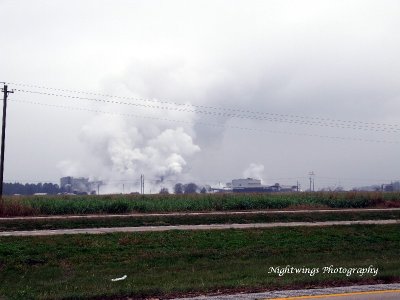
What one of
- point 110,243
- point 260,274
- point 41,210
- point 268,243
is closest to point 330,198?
point 41,210

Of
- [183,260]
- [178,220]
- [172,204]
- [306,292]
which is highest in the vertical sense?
[172,204]

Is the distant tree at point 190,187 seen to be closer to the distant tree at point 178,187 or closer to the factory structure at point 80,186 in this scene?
the distant tree at point 178,187

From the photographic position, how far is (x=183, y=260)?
17.5 m

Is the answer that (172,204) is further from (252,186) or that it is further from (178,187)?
(252,186)

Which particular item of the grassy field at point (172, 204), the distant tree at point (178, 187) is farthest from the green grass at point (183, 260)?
the distant tree at point (178, 187)

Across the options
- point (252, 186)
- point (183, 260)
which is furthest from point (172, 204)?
point (252, 186)

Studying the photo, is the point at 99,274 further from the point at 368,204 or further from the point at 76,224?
the point at 368,204

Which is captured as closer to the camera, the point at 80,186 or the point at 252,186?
the point at 80,186

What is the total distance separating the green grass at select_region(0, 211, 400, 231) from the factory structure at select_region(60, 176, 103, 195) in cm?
7559

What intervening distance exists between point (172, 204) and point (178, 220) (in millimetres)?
13614

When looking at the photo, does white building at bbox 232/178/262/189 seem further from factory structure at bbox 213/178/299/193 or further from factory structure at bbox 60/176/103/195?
factory structure at bbox 60/176/103/195

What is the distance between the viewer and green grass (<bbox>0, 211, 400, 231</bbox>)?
85.9ft

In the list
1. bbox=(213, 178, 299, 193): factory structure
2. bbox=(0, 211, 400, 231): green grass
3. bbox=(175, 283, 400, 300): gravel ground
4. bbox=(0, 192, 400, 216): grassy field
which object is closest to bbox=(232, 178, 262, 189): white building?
bbox=(213, 178, 299, 193): factory structure

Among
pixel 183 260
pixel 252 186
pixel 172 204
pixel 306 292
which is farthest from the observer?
pixel 252 186
